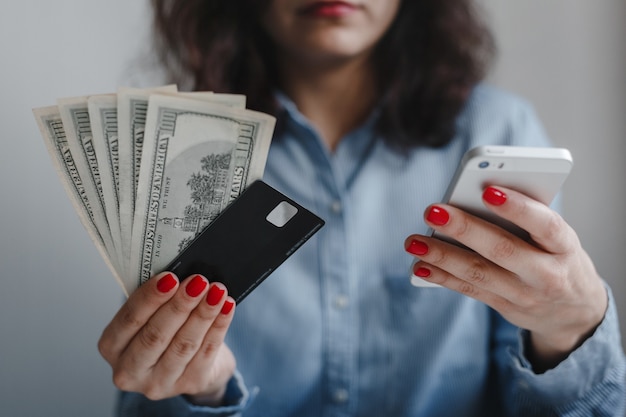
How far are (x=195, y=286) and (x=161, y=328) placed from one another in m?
0.07

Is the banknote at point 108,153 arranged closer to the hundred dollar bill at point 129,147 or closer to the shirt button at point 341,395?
the hundred dollar bill at point 129,147

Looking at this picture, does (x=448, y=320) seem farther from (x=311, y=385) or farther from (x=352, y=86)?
(x=352, y=86)

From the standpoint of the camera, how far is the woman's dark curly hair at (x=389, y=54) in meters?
1.08

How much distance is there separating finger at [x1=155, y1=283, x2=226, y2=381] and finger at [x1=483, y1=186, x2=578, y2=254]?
0.29 meters

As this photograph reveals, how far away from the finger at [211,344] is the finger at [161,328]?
0.03 m

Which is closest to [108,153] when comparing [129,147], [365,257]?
[129,147]

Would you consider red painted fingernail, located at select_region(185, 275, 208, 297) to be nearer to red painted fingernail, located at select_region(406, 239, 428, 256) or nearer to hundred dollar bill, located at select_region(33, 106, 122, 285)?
hundred dollar bill, located at select_region(33, 106, 122, 285)

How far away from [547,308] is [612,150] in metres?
0.66

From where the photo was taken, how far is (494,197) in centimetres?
58

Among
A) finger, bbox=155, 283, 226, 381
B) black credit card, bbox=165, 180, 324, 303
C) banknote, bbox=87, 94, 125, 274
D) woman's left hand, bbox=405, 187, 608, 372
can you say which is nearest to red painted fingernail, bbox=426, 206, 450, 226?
woman's left hand, bbox=405, 187, 608, 372

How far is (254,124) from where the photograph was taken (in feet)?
2.21

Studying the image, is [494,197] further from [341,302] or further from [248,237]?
[341,302]

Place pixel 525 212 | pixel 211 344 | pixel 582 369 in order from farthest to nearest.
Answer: pixel 582 369
pixel 211 344
pixel 525 212

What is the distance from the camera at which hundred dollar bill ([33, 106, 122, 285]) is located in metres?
0.65
